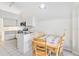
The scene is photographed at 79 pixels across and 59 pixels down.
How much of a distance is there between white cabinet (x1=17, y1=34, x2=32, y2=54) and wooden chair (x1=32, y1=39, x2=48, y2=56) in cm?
6

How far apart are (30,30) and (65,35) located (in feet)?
1.70

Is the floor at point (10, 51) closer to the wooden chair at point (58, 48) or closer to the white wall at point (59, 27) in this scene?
the wooden chair at point (58, 48)

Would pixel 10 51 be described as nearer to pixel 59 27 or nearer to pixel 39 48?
pixel 39 48

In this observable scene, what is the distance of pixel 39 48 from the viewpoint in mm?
1656

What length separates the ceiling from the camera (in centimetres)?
160

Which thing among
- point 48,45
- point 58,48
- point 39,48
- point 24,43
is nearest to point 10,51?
point 24,43

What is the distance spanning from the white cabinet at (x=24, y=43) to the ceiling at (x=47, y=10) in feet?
0.99

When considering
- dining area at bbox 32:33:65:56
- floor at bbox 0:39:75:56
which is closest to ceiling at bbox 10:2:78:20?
dining area at bbox 32:33:65:56

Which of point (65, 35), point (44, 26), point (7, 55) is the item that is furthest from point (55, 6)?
point (7, 55)

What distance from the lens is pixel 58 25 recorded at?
1619 mm

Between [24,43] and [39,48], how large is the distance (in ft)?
0.77

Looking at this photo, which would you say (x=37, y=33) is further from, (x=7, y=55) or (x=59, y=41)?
(x=7, y=55)

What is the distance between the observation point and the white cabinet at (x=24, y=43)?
1.62 meters

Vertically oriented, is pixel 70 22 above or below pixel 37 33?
above
